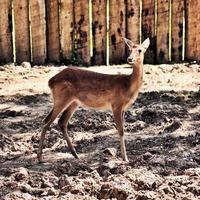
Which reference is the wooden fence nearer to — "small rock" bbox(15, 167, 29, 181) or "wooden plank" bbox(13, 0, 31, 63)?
"wooden plank" bbox(13, 0, 31, 63)

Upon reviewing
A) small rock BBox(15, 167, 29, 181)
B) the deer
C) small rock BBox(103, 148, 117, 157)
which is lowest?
small rock BBox(103, 148, 117, 157)

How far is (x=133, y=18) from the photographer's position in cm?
1235

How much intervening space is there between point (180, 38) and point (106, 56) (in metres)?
1.37

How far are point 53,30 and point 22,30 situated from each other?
0.56 m

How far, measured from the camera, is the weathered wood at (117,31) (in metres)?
12.3

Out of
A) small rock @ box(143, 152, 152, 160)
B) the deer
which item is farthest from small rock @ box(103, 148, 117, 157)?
small rock @ box(143, 152, 152, 160)

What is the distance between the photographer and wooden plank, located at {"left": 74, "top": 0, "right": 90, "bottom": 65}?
12297mm

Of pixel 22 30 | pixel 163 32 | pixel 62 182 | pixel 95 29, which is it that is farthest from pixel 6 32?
pixel 62 182

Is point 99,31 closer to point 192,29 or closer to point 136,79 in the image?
point 192,29

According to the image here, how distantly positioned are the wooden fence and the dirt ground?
619 mm

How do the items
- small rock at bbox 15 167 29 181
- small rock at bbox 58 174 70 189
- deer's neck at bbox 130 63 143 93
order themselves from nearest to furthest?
1. small rock at bbox 58 174 70 189
2. small rock at bbox 15 167 29 181
3. deer's neck at bbox 130 63 143 93

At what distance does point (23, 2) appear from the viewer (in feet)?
40.3

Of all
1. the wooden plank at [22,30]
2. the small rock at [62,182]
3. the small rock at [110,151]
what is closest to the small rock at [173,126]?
the small rock at [110,151]

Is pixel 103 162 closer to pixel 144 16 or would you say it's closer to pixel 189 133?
pixel 189 133
